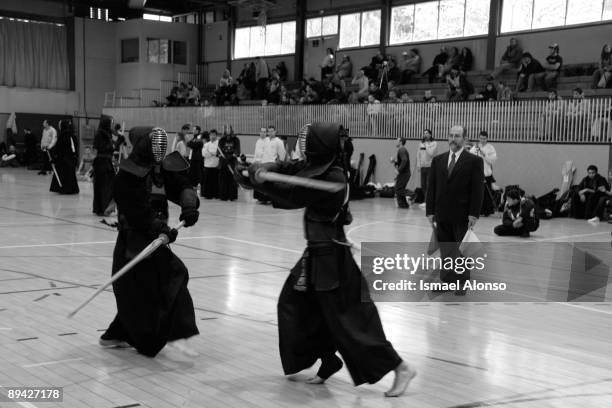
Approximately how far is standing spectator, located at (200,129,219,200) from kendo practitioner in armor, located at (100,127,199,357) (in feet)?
51.1

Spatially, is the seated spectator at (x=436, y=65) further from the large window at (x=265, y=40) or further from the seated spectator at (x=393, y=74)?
the large window at (x=265, y=40)

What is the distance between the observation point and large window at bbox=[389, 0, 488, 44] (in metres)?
28.3

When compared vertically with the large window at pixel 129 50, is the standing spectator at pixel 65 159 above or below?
below

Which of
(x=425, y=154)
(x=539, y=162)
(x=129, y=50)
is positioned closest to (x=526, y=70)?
(x=539, y=162)

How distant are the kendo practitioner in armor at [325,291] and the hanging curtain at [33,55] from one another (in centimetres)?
3717

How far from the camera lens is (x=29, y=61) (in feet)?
130

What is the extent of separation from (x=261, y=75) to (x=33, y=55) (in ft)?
43.6

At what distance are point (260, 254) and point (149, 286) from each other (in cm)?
575

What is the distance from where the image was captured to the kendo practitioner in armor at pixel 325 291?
5.12m

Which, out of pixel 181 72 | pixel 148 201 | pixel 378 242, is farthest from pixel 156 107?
pixel 148 201

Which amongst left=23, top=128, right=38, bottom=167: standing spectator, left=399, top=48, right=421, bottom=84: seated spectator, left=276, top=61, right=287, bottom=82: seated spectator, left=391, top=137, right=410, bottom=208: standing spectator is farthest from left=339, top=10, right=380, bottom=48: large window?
left=23, top=128, right=38, bottom=167: standing spectator

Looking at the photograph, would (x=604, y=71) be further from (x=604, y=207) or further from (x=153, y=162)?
(x=153, y=162)

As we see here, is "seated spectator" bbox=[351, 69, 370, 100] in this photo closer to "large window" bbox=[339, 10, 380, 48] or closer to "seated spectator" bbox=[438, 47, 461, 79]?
"seated spectator" bbox=[438, 47, 461, 79]

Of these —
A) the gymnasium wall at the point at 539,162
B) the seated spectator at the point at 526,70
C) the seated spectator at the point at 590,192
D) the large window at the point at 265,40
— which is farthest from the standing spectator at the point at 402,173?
the large window at the point at 265,40
